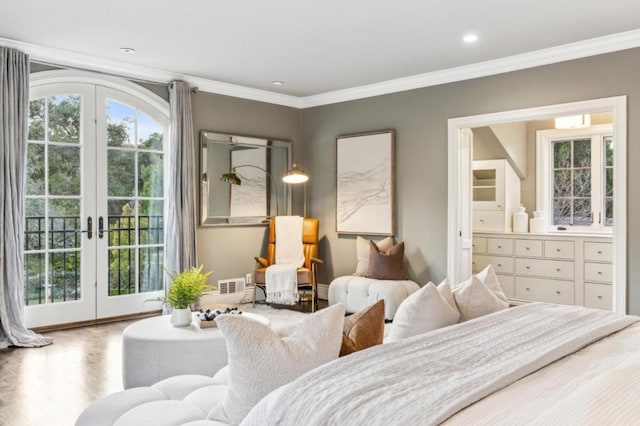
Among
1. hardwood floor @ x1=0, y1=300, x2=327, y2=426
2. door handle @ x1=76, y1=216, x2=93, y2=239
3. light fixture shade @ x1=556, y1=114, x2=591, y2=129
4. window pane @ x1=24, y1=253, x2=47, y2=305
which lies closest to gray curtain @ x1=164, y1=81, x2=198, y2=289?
door handle @ x1=76, y1=216, x2=93, y2=239

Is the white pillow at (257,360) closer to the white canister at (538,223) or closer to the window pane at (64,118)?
the window pane at (64,118)

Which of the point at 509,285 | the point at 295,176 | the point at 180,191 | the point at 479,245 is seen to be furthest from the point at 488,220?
the point at 180,191

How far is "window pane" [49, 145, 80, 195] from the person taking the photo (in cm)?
498

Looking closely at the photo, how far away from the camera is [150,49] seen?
4824mm

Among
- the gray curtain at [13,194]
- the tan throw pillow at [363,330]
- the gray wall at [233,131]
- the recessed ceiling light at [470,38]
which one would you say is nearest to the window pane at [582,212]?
the recessed ceiling light at [470,38]

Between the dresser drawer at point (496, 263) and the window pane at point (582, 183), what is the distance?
4.13ft

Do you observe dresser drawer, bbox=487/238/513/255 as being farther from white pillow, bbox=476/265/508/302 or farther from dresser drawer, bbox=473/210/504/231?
white pillow, bbox=476/265/508/302

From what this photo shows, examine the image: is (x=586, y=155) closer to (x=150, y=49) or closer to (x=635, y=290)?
(x=635, y=290)

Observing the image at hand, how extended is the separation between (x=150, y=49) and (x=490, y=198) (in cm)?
449

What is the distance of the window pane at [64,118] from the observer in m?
4.98

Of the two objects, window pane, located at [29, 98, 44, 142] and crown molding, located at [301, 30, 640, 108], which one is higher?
crown molding, located at [301, 30, 640, 108]

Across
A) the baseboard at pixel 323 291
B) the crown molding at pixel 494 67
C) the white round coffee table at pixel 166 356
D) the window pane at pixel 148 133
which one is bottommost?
the baseboard at pixel 323 291

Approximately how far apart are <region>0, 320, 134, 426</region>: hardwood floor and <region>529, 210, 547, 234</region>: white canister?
501 cm

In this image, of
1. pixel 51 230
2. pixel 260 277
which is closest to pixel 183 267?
pixel 260 277
